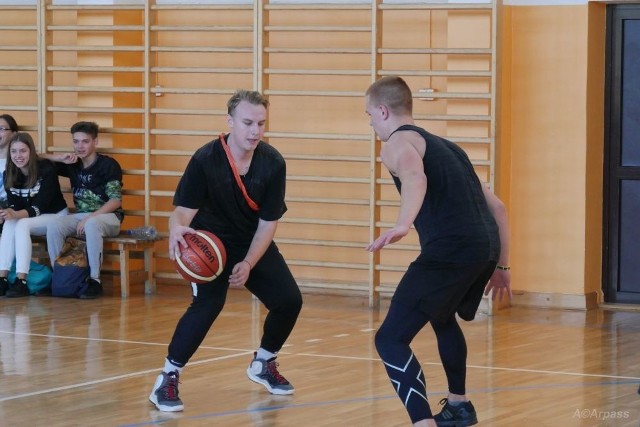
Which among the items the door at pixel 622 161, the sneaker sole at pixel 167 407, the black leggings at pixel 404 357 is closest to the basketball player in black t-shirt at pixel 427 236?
the black leggings at pixel 404 357

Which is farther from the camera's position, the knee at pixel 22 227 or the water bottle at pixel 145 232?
the water bottle at pixel 145 232

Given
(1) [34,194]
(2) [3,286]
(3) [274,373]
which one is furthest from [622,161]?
(2) [3,286]

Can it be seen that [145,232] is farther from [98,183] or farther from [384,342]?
[384,342]

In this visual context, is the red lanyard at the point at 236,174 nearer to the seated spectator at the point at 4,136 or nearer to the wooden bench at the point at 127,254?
the wooden bench at the point at 127,254

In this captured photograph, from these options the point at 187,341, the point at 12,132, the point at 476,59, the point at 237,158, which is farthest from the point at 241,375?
the point at 12,132

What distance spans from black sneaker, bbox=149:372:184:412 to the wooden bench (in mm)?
3881

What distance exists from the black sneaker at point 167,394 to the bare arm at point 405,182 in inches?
54.8

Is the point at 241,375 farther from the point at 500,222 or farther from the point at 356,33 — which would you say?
the point at 356,33

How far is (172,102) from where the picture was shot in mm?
9703

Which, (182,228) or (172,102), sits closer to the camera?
(182,228)

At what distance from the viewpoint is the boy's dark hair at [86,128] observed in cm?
898

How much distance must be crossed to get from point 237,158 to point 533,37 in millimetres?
4099

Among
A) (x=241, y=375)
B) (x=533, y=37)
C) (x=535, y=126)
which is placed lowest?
(x=241, y=375)

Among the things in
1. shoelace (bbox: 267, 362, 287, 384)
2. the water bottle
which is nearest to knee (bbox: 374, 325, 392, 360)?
shoelace (bbox: 267, 362, 287, 384)
